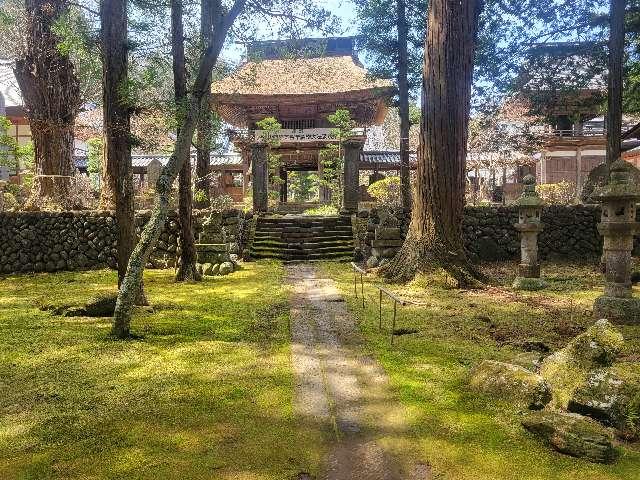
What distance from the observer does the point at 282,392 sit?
3703 millimetres

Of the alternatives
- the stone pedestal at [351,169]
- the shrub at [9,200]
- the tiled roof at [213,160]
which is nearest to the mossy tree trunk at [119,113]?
the stone pedestal at [351,169]

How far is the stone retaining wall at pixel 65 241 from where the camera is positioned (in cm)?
1217

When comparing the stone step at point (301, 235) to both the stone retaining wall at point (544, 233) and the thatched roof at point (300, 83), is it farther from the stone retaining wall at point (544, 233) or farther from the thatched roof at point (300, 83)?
the thatched roof at point (300, 83)

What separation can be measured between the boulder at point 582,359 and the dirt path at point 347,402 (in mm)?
1116

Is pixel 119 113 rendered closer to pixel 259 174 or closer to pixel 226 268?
pixel 226 268

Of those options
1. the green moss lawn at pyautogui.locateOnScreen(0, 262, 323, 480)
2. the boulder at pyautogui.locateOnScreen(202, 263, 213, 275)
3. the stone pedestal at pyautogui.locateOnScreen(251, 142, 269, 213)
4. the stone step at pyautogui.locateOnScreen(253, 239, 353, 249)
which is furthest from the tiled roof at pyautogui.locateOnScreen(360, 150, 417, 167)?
the green moss lawn at pyautogui.locateOnScreen(0, 262, 323, 480)

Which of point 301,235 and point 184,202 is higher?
point 184,202

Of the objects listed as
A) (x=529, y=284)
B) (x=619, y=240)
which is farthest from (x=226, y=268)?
(x=619, y=240)

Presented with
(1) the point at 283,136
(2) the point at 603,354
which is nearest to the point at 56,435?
(2) the point at 603,354

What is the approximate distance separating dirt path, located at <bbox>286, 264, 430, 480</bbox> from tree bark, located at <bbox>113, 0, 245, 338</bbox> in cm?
185

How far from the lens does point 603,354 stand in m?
3.39

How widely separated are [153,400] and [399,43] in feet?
53.1

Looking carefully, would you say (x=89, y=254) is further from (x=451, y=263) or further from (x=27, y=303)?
(x=451, y=263)

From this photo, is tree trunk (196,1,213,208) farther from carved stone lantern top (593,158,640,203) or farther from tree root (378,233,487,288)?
carved stone lantern top (593,158,640,203)
